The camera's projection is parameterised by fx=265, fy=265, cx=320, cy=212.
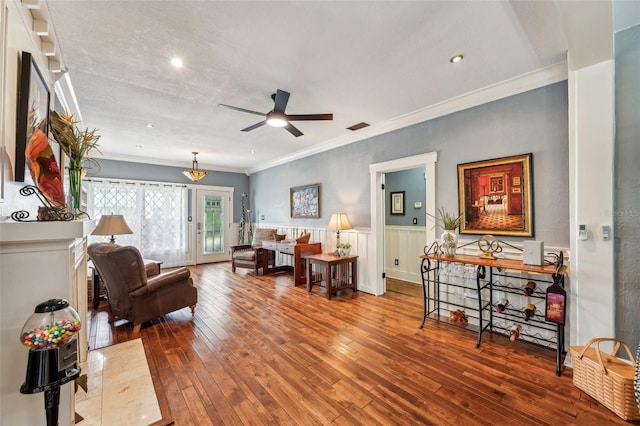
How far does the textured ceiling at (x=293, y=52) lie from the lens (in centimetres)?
187

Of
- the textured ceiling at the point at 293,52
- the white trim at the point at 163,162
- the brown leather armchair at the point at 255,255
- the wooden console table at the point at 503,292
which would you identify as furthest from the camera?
the white trim at the point at 163,162

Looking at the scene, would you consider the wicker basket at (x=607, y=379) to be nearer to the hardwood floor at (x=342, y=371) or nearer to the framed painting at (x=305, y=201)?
the hardwood floor at (x=342, y=371)

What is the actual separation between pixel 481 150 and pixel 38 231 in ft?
12.3

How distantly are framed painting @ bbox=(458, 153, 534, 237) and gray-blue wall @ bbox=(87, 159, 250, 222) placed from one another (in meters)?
6.19

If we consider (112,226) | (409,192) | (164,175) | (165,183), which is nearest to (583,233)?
(409,192)

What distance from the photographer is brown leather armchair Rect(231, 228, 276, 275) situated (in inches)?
225

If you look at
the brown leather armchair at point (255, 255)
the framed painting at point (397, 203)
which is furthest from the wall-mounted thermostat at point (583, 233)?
the brown leather armchair at point (255, 255)

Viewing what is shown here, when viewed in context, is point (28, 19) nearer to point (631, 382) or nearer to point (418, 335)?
point (418, 335)

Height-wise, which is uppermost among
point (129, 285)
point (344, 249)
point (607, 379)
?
point (344, 249)

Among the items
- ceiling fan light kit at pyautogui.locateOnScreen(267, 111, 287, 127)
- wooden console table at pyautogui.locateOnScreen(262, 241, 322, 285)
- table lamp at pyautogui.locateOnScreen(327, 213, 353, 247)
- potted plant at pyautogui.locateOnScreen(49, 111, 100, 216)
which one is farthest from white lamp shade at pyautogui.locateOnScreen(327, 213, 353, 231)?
potted plant at pyautogui.locateOnScreen(49, 111, 100, 216)

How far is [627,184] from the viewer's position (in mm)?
2125

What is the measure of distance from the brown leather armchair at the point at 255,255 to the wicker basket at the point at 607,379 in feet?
16.1

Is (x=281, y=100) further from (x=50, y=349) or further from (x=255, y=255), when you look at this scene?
(x=255, y=255)

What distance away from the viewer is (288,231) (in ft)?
20.9
